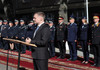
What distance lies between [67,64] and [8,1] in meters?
13.0

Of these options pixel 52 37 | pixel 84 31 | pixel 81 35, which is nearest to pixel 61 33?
pixel 52 37

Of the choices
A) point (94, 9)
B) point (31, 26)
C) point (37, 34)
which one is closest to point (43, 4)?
point (94, 9)

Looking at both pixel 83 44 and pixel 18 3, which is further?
pixel 18 3

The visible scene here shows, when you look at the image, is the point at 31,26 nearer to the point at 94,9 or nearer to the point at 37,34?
the point at 94,9

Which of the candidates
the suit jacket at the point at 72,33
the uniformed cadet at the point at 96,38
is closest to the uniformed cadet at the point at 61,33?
the suit jacket at the point at 72,33

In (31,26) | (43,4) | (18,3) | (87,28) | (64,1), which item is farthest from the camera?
(18,3)

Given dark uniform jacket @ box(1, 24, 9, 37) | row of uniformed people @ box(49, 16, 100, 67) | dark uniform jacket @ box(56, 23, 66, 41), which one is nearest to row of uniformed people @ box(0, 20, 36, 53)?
dark uniform jacket @ box(1, 24, 9, 37)

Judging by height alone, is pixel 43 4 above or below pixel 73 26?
above

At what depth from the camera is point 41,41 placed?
3.75 m

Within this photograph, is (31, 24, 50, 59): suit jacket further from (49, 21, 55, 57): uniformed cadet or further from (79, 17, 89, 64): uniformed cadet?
(49, 21, 55, 57): uniformed cadet

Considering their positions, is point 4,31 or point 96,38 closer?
point 96,38

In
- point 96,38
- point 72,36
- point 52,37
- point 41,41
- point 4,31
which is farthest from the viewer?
point 4,31

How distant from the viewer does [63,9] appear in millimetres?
15125

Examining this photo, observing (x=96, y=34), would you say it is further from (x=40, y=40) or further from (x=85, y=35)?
(x=40, y=40)
